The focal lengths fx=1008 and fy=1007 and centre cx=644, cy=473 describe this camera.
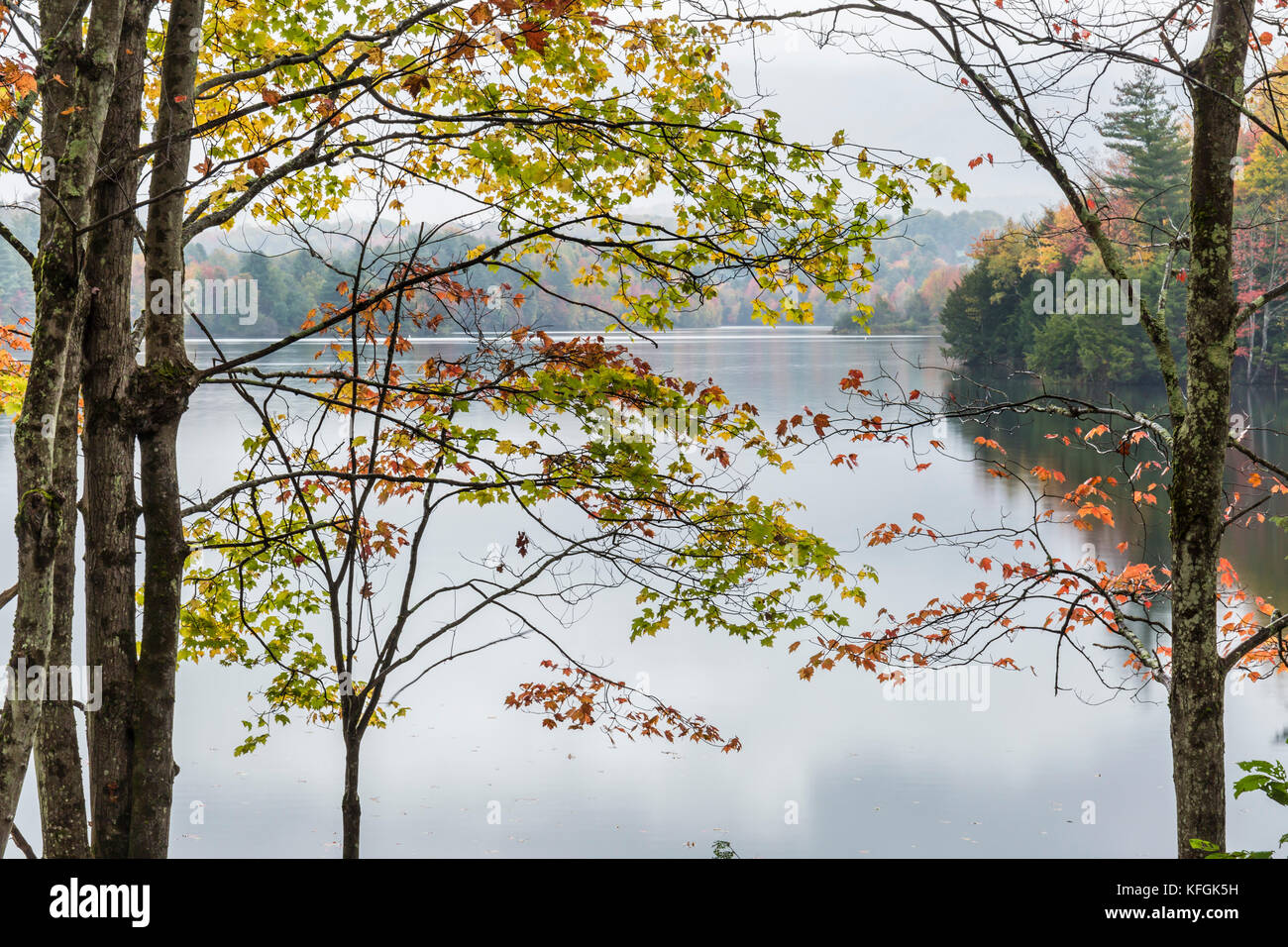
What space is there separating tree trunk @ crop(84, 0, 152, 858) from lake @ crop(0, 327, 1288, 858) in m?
7.21

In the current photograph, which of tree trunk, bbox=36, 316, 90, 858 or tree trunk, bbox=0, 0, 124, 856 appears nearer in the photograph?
tree trunk, bbox=0, 0, 124, 856

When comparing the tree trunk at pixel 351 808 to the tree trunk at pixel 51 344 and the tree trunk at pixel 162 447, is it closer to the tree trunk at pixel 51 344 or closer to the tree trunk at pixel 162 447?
the tree trunk at pixel 162 447

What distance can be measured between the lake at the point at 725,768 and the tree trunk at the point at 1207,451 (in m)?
6.98

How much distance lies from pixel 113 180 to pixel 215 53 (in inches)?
107

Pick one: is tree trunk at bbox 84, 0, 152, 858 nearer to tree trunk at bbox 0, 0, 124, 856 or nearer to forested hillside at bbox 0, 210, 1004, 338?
tree trunk at bbox 0, 0, 124, 856

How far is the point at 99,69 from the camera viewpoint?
423 centimetres

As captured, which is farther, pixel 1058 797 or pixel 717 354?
pixel 717 354

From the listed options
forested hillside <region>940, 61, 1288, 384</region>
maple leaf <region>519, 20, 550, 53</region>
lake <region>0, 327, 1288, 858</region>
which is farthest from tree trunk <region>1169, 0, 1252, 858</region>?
forested hillside <region>940, 61, 1288, 384</region>

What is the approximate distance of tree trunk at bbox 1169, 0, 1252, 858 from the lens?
→ 5.48 m

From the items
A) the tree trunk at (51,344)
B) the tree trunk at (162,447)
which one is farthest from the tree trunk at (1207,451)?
the tree trunk at (51,344)

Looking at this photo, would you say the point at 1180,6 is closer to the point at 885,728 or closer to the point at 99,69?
the point at 99,69

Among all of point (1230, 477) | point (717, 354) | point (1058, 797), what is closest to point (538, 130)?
point (1058, 797)

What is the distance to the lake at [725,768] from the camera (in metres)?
13.0
